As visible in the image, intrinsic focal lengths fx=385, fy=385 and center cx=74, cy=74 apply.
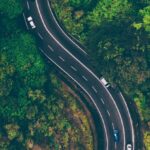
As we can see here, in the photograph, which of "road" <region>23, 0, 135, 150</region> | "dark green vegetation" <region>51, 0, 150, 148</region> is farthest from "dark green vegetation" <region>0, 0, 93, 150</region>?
"dark green vegetation" <region>51, 0, 150, 148</region>

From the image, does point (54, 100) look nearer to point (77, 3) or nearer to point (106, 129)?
point (106, 129)

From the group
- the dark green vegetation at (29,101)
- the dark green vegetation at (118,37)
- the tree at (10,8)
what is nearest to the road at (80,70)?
the dark green vegetation at (118,37)

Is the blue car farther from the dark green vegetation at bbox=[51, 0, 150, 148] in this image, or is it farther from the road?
the dark green vegetation at bbox=[51, 0, 150, 148]

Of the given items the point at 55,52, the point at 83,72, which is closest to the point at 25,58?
the point at 55,52

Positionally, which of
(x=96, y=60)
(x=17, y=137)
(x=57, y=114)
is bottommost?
(x=17, y=137)

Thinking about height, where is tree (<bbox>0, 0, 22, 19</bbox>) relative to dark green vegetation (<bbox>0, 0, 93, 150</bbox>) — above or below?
above

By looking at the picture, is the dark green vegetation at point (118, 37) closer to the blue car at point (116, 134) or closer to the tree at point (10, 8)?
the blue car at point (116, 134)
